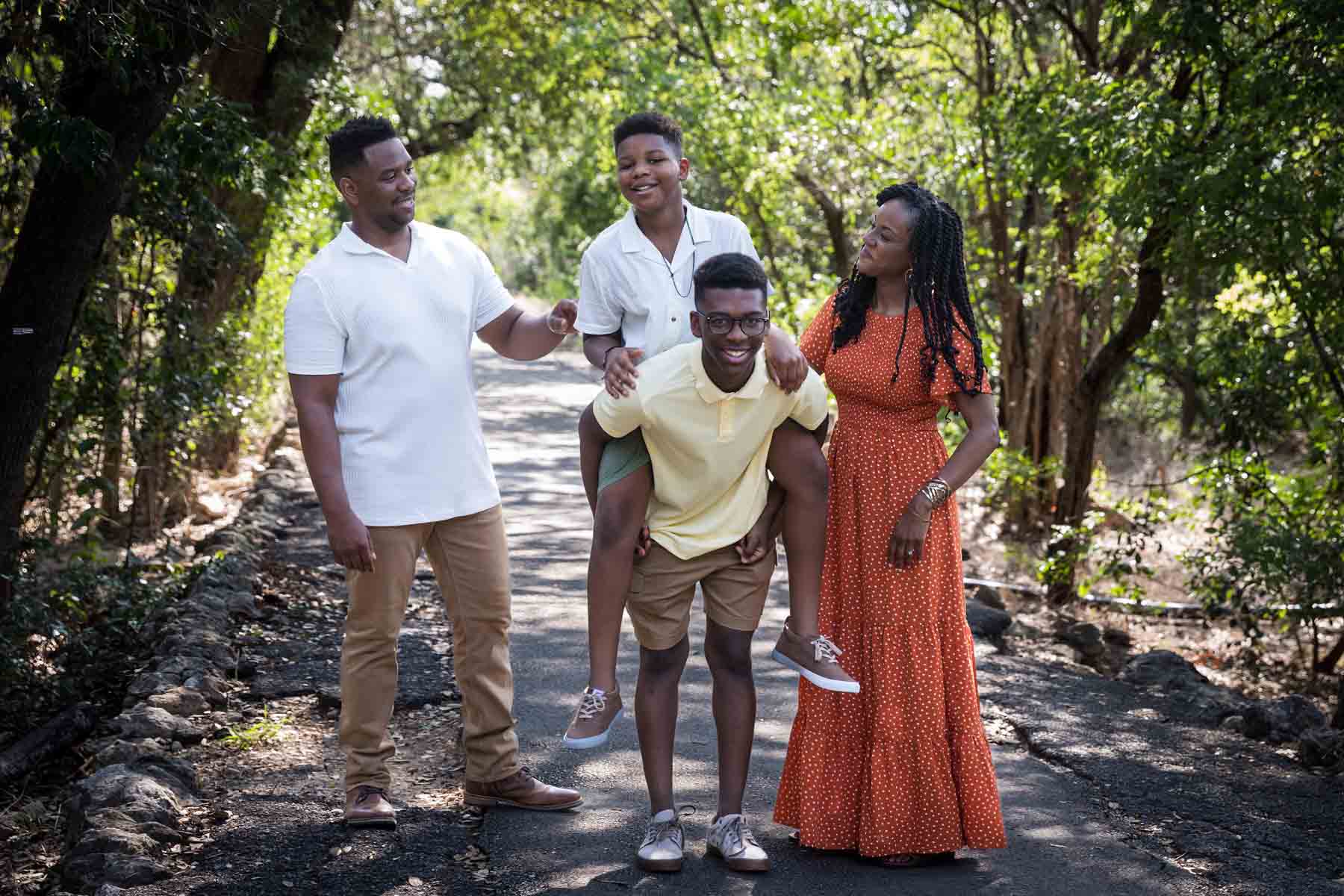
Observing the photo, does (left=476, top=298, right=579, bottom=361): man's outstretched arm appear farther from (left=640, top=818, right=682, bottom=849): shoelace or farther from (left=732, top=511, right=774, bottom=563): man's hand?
(left=640, top=818, right=682, bottom=849): shoelace


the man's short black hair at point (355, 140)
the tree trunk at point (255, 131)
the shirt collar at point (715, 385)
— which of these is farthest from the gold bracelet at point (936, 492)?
the tree trunk at point (255, 131)

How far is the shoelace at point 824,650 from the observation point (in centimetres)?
429

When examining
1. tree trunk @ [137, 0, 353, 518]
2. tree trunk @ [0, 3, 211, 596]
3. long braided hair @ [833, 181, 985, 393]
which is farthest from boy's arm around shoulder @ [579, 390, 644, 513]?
tree trunk @ [137, 0, 353, 518]

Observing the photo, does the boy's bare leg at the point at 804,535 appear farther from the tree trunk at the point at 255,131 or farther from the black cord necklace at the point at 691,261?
the tree trunk at the point at 255,131

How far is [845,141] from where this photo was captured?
14492 mm

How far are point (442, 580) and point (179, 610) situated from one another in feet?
11.4

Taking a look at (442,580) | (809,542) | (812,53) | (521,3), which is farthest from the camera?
(521,3)

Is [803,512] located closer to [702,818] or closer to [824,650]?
[824,650]

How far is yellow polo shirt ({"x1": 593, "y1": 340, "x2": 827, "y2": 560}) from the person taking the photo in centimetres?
411

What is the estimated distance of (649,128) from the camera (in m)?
4.29

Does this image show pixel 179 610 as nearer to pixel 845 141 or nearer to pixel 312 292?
pixel 312 292

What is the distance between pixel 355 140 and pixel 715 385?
1417mm

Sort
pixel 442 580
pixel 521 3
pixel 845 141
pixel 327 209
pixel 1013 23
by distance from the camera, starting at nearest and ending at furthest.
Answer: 1. pixel 442 580
2. pixel 1013 23
3. pixel 327 209
4. pixel 845 141
5. pixel 521 3

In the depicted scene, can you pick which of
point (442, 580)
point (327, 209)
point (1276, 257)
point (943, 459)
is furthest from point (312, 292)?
point (327, 209)
